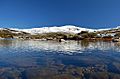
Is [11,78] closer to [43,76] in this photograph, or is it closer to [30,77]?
[30,77]

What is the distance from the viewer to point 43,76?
18.2 meters

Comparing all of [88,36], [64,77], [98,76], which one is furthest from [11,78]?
[88,36]

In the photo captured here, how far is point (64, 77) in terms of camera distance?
58.3ft

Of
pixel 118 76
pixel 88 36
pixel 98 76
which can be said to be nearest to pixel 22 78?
pixel 98 76

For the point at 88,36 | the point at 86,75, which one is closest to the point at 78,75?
the point at 86,75

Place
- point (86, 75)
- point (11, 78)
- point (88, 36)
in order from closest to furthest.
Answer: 1. point (11, 78)
2. point (86, 75)
3. point (88, 36)

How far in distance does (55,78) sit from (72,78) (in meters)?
1.40

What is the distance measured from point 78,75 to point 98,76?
1.74 meters

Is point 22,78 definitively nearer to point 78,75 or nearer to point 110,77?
point 78,75

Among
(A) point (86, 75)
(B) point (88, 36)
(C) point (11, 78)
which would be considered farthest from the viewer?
(B) point (88, 36)

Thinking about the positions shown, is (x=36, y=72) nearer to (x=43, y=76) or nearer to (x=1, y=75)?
(x=43, y=76)

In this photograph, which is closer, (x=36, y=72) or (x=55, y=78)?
(x=55, y=78)

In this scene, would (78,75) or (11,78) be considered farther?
(78,75)

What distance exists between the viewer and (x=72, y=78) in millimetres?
17594
